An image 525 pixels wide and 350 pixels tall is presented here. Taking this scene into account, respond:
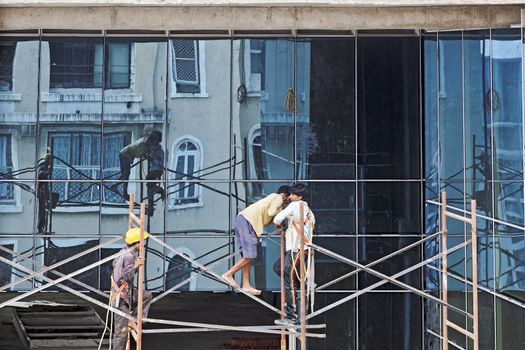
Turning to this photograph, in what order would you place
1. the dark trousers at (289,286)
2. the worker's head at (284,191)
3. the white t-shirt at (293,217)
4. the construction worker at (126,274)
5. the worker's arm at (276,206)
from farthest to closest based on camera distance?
the worker's head at (284,191) < the worker's arm at (276,206) < the dark trousers at (289,286) < the white t-shirt at (293,217) < the construction worker at (126,274)

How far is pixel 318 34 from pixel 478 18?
4.48 m

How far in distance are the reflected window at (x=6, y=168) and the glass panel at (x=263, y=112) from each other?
4.57 metres

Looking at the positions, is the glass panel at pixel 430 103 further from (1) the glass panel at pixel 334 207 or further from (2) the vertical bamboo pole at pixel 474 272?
(2) the vertical bamboo pole at pixel 474 272

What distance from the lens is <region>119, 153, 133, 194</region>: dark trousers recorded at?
25484 millimetres

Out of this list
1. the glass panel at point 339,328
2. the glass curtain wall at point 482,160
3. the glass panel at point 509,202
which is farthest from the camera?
the glass panel at point 339,328

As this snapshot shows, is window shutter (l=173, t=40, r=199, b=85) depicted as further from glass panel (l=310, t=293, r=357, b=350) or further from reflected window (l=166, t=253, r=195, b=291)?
glass panel (l=310, t=293, r=357, b=350)

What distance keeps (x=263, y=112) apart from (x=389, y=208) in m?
3.18

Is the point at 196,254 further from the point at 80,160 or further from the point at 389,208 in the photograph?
the point at 389,208

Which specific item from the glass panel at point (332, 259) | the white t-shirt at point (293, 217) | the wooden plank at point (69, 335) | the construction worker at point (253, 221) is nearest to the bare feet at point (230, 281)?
the construction worker at point (253, 221)

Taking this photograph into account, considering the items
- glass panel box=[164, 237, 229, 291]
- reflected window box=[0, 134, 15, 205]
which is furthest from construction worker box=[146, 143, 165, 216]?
reflected window box=[0, 134, 15, 205]

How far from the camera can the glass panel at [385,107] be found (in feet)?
83.0

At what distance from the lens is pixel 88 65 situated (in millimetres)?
25516

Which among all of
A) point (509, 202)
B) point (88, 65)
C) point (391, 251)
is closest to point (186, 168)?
point (88, 65)

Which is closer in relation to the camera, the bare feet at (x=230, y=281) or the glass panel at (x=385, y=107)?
the bare feet at (x=230, y=281)
